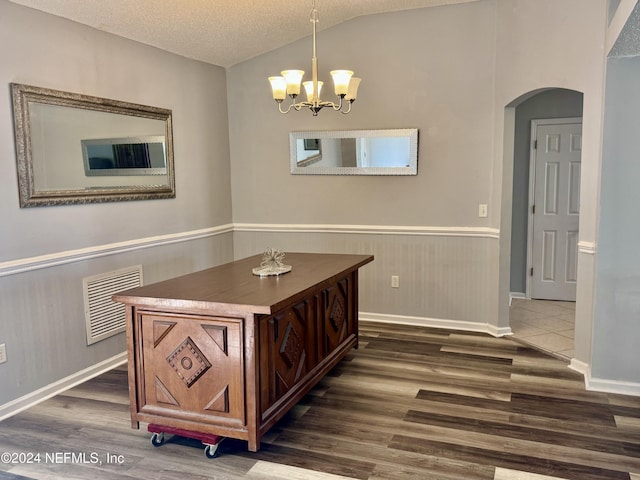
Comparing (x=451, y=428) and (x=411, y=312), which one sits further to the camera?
(x=411, y=312)

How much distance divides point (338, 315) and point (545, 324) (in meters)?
2.34

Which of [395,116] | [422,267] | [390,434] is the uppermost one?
[395,116]

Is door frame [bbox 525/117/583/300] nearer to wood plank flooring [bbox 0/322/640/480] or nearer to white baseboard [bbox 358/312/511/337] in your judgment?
white baseboard [bbox 358/312/511/337]

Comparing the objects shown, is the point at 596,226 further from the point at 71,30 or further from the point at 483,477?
the point at 71,30

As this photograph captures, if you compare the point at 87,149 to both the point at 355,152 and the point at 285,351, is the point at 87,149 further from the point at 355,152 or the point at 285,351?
the point at 355,152

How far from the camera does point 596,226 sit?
3434 millimetres

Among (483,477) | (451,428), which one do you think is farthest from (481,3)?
(483,477)

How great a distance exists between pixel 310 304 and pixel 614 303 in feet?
6.47

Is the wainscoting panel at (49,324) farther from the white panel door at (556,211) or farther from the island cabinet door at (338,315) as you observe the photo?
the white panel door at (556,211)

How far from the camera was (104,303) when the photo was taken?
3885 millimetres

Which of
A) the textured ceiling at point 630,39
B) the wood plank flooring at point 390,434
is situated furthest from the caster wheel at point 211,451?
the textured ceiling at point 630,39

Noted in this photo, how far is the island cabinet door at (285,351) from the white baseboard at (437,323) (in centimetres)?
181

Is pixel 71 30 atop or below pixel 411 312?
atop

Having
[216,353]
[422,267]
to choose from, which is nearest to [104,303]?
[216,353]
